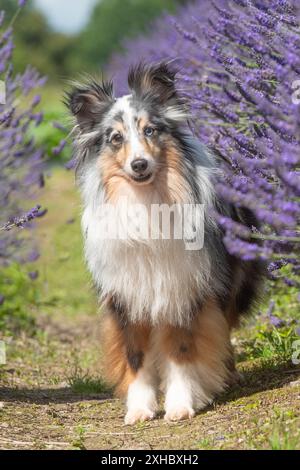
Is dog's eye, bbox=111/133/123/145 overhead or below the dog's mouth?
overhead

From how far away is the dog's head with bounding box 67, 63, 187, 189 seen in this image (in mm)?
4504

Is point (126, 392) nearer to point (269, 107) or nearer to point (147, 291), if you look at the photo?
point (147, 291)

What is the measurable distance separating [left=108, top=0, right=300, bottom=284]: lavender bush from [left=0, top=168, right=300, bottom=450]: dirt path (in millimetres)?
705

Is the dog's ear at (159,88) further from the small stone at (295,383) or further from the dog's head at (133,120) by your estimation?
the small stone at (295,383)

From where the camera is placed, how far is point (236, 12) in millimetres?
5090

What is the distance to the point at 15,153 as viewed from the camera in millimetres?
6641

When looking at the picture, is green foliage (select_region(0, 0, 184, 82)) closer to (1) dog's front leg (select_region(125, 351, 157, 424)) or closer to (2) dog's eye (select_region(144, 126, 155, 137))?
(2) dog's eye (select_region(144, 126, 155, 137))

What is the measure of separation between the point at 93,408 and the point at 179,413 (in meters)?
0.72

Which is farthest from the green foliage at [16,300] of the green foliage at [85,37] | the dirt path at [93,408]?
the green foliage at [85,37]

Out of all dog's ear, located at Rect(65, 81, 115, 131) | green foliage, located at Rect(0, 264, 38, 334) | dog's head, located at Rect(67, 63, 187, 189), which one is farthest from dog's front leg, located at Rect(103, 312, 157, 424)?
green foliage, located at Rect(0, 264, 38, 334)

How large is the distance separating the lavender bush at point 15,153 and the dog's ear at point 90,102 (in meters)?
0.72

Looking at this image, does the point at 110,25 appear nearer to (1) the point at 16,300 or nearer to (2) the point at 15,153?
(1) the point at 16,300
